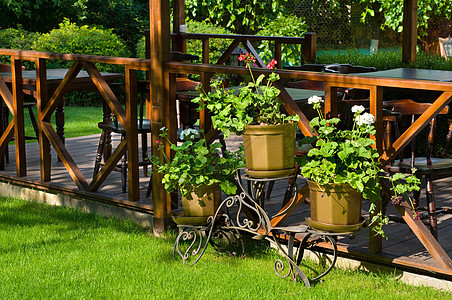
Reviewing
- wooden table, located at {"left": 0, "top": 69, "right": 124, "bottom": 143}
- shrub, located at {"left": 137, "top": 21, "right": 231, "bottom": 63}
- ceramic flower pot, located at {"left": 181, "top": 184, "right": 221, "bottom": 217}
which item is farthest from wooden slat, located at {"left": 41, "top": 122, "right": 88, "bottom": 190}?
shrub, located at {"left": 137, "top": 21, "right": 231, "bottom": 63}

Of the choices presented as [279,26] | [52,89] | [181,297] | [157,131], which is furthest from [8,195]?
[279,26]

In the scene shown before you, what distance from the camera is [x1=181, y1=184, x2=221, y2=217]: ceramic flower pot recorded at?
421 cm

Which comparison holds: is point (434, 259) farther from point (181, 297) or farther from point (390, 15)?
point (390, 15)

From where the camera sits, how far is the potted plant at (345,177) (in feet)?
11.7

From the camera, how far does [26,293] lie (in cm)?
377

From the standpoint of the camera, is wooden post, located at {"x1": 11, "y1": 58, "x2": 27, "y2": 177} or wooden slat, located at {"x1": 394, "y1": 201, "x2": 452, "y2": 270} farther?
wooden post, located at {"x1": 11, "y1": 58, "x2": 27, "y2": 177}

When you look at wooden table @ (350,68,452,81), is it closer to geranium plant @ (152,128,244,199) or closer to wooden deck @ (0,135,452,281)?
wooden deck @ (0,135,452,281)

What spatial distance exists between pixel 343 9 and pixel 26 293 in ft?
47.6

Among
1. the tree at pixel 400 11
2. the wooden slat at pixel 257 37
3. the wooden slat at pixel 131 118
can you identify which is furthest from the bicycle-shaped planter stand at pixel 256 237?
the tree at pixel 400 11

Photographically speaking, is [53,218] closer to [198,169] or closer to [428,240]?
[198,169]

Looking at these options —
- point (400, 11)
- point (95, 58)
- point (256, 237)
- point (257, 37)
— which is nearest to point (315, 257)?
point (256, 237)

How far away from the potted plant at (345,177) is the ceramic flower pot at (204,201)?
2.27 ft

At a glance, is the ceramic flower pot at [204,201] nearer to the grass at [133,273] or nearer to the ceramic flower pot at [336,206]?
the grass at [133,273]

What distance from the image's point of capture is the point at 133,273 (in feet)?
13.3
